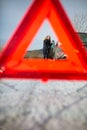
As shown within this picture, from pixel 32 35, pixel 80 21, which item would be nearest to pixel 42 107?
pixel 32 35

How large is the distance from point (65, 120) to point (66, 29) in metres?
1.67

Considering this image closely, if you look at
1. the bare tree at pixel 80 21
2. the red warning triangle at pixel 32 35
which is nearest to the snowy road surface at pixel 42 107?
the red warning triangle at pixel 32 35

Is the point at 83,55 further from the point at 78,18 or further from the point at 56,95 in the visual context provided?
the point at 78,18

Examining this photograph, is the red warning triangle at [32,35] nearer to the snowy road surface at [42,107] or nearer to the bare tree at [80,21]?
the snowy road surface at [42,107]

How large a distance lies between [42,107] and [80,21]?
35.3ft

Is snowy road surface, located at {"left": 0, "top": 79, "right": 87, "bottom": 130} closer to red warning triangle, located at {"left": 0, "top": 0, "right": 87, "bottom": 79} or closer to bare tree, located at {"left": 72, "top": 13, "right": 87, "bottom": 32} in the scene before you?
red warning triangle, located at {"left": 0, "top": 0, "right": 87, "bottom": 79}

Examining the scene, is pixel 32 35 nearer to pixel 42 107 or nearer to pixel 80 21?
pixel 42 107

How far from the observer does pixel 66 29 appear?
1616mm

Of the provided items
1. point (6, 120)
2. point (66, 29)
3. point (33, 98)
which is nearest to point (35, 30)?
point (66, 29)

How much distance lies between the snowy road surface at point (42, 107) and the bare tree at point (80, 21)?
8.93 m

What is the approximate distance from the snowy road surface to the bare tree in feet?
29.3

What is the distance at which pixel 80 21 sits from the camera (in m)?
13.8

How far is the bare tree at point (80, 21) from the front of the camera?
13.5 meters

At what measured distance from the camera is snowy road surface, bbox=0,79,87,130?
2895 millimetres
